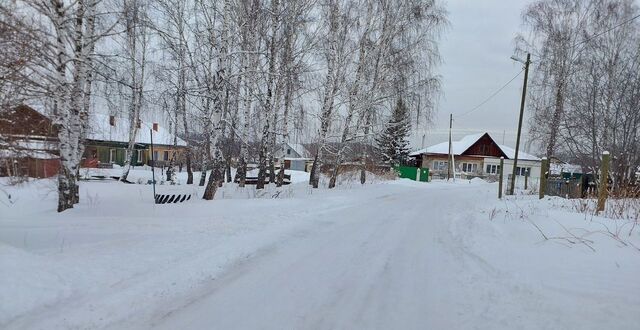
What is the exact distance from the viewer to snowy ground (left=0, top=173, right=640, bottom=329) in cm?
395

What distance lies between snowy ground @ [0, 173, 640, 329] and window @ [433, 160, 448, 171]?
44407 millimetres

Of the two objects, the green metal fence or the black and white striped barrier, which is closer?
the black and white striped barrier

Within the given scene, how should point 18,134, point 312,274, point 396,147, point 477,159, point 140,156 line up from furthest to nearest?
1. point 477,159
2. point 140,156
3. point 396,147
4. point 18,134
5. point 312,274

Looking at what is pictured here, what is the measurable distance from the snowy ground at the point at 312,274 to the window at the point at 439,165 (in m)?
44.4

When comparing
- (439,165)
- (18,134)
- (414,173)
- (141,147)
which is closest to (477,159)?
(439,165)

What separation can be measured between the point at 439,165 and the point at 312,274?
49.5 m

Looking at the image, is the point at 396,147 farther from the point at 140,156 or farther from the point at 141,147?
the point at 140,156

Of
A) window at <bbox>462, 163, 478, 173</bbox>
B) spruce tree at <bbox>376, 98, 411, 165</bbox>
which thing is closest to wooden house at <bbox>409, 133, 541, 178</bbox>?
window at <bbox>462, 163, 478, 173</bbox>

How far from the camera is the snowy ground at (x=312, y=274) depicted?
3.95 meters

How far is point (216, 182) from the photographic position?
13.0 metres

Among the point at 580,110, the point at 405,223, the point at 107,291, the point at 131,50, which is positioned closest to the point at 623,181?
the point at 580,110

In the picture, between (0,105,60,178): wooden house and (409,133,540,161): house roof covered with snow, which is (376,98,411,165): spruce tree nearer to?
(409,133,540,161): house roof covered with snow

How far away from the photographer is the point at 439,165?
5256 cm

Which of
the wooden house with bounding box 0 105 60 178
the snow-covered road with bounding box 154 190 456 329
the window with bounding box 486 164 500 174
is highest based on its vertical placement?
the wooden house with bounding box 0 105 60 178
